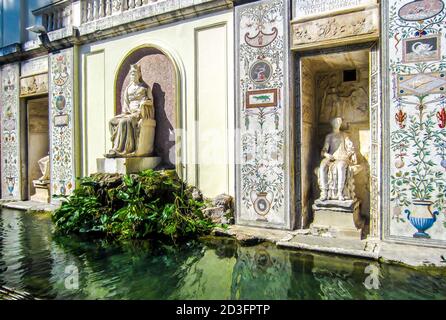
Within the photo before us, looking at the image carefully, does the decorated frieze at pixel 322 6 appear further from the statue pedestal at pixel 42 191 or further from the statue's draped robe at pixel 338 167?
the statue pedestal at pixel 42 191

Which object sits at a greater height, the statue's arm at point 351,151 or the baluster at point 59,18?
the baluster at point 59,18

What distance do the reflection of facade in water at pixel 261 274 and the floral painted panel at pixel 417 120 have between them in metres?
1.59

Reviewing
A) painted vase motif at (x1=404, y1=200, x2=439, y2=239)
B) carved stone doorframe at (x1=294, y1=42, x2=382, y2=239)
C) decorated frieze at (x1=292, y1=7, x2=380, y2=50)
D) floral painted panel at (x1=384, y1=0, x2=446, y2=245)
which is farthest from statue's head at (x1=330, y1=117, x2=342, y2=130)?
painted vase motif at (x1=404, y1=200, x2=439, y2=239)

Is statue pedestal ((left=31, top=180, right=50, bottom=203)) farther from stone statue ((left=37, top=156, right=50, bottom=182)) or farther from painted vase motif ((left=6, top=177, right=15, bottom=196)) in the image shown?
painted vase motif ((left=6, top=177, right=15, bottom=196))

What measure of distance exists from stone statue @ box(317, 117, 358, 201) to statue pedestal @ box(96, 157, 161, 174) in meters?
3.06

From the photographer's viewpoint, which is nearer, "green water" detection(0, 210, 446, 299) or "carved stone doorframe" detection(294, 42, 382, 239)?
"green water" detection(0, 210, 446, 299)

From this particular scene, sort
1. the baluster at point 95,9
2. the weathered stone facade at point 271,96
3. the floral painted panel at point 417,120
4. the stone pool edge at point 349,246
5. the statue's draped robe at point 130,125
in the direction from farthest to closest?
the baluster at point 95,9
the statue's draped robe at point 130,125
the weathered stone facade at point 271,96
the floral painted panel at point 417,120
the stone pool edge at point 349,246

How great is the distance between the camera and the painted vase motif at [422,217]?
4.11 metres

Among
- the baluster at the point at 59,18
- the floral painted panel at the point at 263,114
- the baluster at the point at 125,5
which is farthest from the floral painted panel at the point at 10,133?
the floral painted panel at the point at 263,114

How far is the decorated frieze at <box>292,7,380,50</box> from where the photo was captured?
448cm

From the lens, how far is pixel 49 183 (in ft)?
26.6

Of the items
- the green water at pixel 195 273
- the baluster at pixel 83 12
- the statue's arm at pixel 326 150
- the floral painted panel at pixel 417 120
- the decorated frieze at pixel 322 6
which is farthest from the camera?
the baluster at pixel 83 12

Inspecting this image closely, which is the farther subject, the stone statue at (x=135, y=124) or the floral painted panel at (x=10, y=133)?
the floral painted panel at (x=10, y=133)
